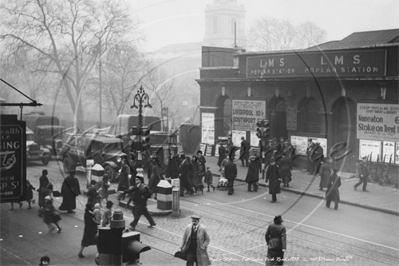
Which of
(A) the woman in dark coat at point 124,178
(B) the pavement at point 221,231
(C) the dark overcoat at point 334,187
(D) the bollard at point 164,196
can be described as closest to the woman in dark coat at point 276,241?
(B) the pavement at point 221,231

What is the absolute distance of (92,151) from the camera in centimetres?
2383

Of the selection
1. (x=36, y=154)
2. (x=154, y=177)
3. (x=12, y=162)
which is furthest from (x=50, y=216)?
(x=36, y=154)

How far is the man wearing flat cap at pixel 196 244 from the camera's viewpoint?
35.1 feet

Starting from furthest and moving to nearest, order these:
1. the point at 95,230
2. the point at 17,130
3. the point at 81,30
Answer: the point at 81,30
the point at 95,230
the point at 17,130

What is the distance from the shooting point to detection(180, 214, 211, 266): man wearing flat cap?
10.7 metres

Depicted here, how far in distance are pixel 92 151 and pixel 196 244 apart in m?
14.1

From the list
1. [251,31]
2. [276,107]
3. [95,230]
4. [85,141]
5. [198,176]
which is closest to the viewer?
[95,230]

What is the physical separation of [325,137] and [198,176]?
333 inches

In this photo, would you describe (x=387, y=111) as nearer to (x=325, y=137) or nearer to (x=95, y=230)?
(x=325, y=137)

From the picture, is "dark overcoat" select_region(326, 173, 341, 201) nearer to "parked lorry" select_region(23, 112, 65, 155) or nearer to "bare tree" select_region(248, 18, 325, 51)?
"parked lorry" select_region(23, 112, 65, 155)

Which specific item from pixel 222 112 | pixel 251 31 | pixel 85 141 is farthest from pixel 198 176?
pixel 251 31

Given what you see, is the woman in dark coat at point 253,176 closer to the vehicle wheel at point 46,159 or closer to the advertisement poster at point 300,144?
the advertisement poster at point 300,144

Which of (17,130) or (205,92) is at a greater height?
(205,92)

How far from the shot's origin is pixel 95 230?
41.4ft
